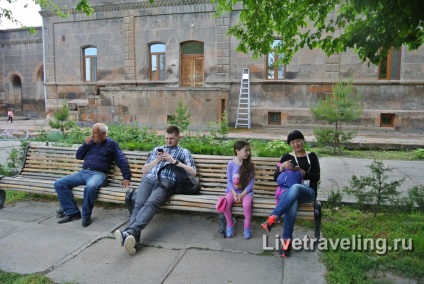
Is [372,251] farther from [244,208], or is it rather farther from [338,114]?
[338,114]

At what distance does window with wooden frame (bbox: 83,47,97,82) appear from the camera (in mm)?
22781

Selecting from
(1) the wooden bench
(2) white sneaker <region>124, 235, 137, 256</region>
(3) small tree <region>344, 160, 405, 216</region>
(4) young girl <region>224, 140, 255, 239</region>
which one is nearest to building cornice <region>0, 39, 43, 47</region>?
(1) the wooden bench

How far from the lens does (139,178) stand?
5535 millimetres

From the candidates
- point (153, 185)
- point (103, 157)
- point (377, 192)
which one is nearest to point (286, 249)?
point (153, 185)

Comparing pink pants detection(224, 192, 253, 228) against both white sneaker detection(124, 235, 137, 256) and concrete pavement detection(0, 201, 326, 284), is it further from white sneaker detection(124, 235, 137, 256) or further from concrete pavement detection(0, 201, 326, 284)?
white sneaker detection(124, 235, 137, 256)

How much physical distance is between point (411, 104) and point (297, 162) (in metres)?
15.6

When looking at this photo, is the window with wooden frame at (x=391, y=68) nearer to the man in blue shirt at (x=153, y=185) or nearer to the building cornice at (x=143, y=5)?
the building cornice at (x=143, y=5)

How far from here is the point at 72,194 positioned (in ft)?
17.3

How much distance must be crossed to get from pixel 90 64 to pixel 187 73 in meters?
6.56

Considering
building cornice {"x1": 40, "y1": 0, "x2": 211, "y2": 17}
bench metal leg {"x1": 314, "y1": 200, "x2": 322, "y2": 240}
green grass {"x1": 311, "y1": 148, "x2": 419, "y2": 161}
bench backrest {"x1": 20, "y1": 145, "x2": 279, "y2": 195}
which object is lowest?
green grass {"x1": 311, "y1": 148, "x2": 419, "y2": 161}

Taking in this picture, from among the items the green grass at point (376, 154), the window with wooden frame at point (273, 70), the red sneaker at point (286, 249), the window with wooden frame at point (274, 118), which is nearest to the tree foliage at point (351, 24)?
the red sneaker at point (286, 249)

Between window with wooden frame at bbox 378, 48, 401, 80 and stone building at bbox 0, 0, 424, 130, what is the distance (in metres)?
0.04

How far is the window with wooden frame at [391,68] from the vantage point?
1781 centimetres

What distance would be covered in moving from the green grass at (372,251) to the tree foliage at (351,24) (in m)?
2.16
